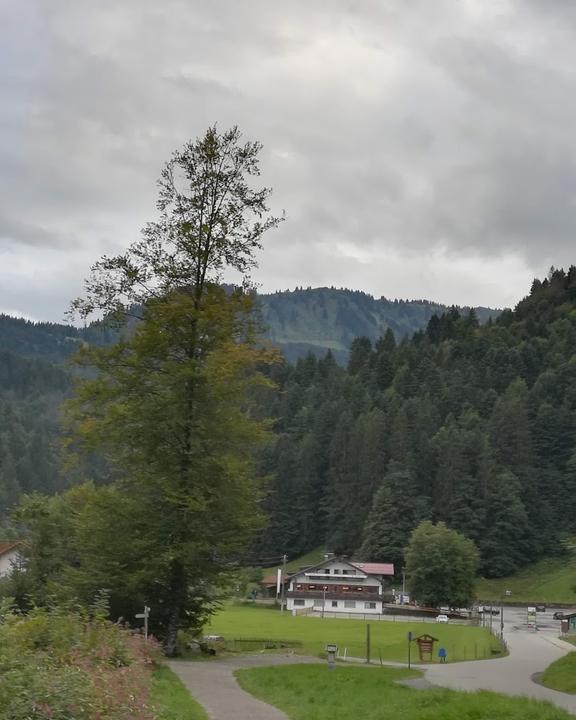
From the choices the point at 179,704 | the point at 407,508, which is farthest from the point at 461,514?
the point at 179,704

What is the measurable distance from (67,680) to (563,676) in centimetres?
2024

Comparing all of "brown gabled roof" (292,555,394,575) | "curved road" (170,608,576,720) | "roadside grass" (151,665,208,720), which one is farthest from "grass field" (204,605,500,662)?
"brown gabled roof" (292,555,394,575)

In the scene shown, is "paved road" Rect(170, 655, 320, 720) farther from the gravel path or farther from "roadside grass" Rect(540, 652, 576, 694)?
"roadside grass" Rect(540, 652, 576, 694)

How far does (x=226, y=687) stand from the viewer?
21.1 metres

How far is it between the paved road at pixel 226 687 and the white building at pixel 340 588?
250ft

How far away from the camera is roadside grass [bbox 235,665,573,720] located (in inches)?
593

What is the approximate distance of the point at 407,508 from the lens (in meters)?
128

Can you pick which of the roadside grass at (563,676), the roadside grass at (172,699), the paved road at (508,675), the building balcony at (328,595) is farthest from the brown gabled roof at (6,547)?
the roadside grass at (172,699)

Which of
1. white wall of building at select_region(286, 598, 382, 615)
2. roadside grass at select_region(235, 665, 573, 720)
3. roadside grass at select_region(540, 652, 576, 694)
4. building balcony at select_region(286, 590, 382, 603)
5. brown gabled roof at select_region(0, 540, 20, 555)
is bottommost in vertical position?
white wall of building at select_region(286, 598, 382, 615)

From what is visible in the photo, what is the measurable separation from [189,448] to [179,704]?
11.3m

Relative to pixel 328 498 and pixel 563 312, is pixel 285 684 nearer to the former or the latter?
pixel 328 498

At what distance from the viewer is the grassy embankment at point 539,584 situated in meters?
113

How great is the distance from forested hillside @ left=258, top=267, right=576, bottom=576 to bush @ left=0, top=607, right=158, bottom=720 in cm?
10864

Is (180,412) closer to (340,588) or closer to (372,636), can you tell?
(372,636)
